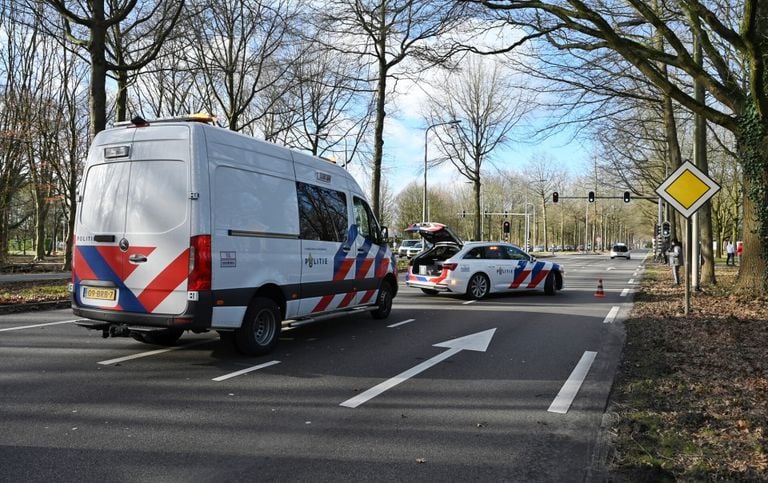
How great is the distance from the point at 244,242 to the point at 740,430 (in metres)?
5.28

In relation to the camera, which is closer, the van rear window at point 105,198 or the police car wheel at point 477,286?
the van rear window at point 105,198

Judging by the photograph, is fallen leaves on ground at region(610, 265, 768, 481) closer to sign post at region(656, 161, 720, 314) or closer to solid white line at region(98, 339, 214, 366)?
sign post at region(656, 161, 720, 314)

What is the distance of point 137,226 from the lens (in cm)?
645

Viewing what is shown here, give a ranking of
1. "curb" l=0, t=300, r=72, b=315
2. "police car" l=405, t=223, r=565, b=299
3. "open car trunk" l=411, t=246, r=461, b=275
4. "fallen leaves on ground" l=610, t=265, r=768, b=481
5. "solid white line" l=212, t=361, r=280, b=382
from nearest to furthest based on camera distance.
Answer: "fallen leaves on ground" l=610, t=265, r=768, b=481, "solid white line" l=212, t=361, r=280, b=382, "curb" l=0, t=300, r=72, b=315, "police car" l=405, t=223, r=565, b=299, "open car trunk" l=411, t=246, r=461, b=275

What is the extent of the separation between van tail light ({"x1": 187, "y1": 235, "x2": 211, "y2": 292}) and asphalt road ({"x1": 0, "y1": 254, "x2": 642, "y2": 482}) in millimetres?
999

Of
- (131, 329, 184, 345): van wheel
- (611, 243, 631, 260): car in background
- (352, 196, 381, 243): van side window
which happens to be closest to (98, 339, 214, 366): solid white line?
(131, 329, 184, 345): van wheel

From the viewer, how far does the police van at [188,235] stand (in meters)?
6.21

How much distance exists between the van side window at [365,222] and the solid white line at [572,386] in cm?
419


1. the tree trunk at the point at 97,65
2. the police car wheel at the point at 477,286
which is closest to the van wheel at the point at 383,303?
the police car wheel at the point at 477,286

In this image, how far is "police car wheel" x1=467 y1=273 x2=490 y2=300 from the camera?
14.2 meters

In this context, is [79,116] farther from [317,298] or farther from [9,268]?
[317,298]

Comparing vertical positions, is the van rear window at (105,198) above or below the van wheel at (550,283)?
above

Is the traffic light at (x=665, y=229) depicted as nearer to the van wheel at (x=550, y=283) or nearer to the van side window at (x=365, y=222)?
the van wheel at (x=550, y=283)

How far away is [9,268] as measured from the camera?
23.5 meters
